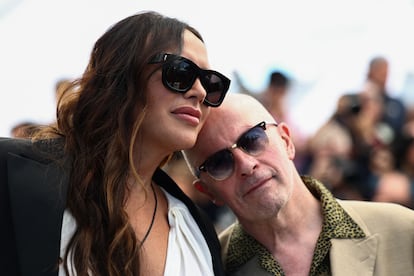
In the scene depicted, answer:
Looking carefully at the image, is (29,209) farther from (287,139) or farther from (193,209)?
(287,139)

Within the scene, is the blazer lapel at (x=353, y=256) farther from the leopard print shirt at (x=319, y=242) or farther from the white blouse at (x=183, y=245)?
the white blouse at (x=183, y=245)

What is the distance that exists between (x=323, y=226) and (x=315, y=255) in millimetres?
136

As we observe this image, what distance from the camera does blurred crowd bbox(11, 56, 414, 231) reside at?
503 cm

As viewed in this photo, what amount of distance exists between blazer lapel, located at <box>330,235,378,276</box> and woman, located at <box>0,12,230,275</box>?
49 cm

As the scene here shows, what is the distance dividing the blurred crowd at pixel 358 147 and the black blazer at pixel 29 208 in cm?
237

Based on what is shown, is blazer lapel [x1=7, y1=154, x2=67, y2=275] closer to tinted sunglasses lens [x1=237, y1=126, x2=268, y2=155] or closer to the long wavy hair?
the long wavy hair

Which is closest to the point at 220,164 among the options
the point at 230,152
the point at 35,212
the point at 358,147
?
the point at 230,152

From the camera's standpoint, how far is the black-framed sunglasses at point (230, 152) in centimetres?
292

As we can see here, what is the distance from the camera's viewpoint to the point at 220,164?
294 centimetres

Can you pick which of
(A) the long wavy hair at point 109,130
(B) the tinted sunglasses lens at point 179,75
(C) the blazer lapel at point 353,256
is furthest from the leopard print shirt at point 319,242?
(B) the tinted sunglasses lens at point 179,75

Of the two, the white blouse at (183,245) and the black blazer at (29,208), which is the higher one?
the black blazer at (29,208)

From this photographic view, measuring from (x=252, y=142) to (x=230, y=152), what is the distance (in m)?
0.10

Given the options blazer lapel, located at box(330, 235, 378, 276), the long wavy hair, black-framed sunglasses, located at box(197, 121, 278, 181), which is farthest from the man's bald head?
blazer lapel, located at box(330, 235, 378, 276)

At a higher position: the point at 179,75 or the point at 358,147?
the point at 179,75
